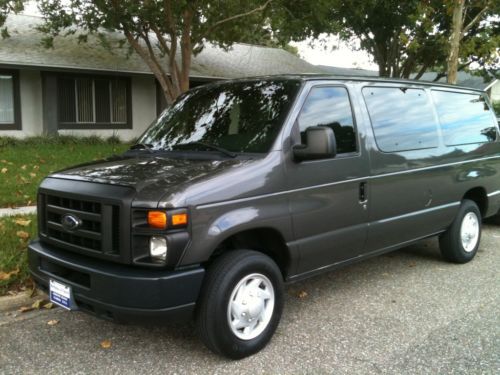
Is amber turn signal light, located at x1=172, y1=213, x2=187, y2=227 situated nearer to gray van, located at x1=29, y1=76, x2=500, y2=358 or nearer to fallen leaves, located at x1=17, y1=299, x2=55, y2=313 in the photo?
gray van, located at x1=29, y1=76, x2=500, y2=358

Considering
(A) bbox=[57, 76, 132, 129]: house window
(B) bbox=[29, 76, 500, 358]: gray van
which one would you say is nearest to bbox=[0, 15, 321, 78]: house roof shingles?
(A) bbox=[57, 76, 132, 129]: house window

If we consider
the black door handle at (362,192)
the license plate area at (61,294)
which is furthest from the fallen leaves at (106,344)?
the black door handle at (362,192)

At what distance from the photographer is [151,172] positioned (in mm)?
3557

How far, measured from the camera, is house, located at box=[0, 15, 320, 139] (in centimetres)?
1591

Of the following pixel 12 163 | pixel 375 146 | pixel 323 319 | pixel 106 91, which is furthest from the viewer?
pixel 106 91

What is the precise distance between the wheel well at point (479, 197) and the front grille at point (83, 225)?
14.4 ft

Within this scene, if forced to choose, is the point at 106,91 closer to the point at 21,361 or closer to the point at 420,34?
the point at 420,34

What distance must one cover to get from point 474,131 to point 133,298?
4.61 metres

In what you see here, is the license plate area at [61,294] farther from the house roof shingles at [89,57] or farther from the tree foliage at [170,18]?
the house roof shingles at [89,57]

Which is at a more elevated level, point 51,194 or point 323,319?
point 51,194

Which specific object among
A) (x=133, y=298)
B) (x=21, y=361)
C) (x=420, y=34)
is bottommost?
(x=21, y=361)

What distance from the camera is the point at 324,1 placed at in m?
13.7

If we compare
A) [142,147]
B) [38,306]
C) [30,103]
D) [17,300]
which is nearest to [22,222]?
[17,300]

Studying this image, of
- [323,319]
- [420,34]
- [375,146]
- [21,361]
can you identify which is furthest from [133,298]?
[420,34]
